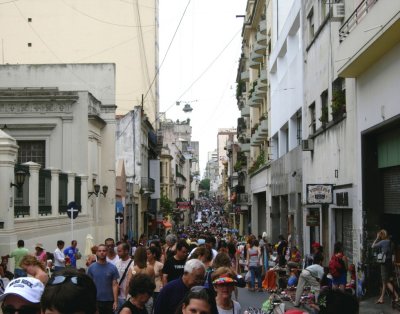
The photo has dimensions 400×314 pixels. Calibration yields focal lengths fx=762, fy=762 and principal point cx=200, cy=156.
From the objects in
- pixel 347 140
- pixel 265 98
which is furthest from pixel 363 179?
pixel 265 98

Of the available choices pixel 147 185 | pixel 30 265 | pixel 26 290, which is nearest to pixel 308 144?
pixel 30 265

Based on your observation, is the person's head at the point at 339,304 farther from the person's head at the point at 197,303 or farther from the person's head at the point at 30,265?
the person's head at the point at 30,265

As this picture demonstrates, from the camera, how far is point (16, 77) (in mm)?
35031

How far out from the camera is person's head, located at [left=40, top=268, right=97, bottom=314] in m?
3.62

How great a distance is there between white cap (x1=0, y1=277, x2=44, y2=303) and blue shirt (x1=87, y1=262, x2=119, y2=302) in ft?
20.0

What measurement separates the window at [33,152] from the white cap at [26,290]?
2797 cm

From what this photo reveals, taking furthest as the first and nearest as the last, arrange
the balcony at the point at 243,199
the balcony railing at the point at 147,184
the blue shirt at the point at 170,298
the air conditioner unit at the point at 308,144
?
the balcony at the point at 243,199
the balcony railing at the point at 147,184
the air conditioner unit at the point at 308,144
the blue shirt at the point at 170,298

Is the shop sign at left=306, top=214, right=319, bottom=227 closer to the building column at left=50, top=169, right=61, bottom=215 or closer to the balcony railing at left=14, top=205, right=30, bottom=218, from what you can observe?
the balcony railing at left=14, top=205, right=30, bottom=218

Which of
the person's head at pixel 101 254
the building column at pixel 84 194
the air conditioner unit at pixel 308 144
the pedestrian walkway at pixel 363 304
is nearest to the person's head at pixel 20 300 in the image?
the person's head at pixel 101 254

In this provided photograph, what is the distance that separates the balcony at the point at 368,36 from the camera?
12784 millimetres

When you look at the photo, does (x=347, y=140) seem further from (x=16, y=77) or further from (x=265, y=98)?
(x=265, y=98)

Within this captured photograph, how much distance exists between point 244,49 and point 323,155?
Result: 3779cm

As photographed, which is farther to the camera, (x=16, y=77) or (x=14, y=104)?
(x=16, y=77)

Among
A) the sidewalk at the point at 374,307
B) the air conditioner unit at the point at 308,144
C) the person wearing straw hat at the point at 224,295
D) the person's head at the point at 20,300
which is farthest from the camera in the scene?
the air conditioner unit at the point at 308,144
